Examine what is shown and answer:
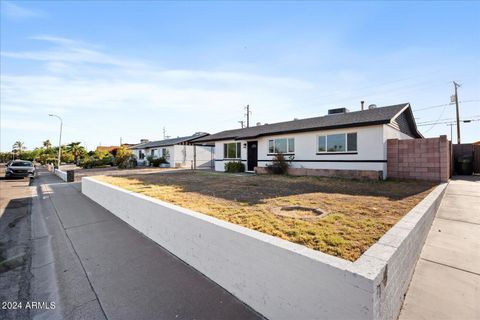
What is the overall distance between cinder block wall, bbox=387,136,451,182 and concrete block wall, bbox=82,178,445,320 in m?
8.30

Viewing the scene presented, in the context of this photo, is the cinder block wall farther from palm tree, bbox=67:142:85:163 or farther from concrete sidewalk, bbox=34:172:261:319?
palm tree, bbox=67:142:85:163

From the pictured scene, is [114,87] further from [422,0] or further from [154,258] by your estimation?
[422,0]

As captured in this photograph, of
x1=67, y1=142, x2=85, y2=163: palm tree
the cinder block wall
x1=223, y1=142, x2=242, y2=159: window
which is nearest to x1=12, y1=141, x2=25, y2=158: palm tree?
x1=67, y1=142, x2=85, y2=163: palm tree

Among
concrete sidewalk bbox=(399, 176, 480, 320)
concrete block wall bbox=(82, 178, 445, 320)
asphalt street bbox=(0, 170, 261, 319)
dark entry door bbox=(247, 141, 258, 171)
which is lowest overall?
asphalt street bbox=(0, 170, 261, 319)

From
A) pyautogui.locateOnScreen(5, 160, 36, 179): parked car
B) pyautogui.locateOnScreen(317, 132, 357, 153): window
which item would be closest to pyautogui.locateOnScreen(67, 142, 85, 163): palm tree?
pyautogui.locateOnScreen(5, 160, 36, 179): parked car

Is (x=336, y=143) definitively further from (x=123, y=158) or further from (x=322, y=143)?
(x=123, y=158)

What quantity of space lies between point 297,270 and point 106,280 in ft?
9.83

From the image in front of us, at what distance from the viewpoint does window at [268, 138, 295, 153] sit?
47.4ft

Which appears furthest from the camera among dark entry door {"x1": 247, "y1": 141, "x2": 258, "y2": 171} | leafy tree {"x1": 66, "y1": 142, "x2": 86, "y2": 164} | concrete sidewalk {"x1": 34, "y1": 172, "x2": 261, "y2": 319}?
leafy tree {"x1": 66, "y1": 142, "x2": 86, "y2": 164}

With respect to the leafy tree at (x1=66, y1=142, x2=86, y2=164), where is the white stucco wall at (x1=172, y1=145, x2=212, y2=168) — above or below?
below

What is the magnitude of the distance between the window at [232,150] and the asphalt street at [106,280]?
42.4ft

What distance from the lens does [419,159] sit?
10.5 meters

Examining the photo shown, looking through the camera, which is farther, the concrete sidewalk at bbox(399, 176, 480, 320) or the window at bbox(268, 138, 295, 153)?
the window at bbox(268, 138, 295, 153)

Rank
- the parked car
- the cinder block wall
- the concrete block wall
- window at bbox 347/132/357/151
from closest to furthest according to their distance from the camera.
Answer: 1. the concrete block wall
2. the cinder block wall
3. window at bbox 347/132/357/151
4. the parked car
